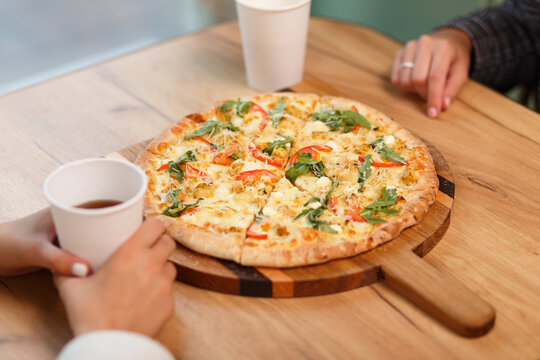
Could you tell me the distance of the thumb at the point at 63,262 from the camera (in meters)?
1.43

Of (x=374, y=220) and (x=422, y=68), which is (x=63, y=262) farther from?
(x=422, y=68)

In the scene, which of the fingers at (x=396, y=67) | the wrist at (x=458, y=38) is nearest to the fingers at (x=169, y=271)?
the fingers at (x=396, y=67)

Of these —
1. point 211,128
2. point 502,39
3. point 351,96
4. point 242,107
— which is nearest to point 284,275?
point 211,128

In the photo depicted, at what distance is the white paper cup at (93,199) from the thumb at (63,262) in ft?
0.06

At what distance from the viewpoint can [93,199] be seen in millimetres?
1531

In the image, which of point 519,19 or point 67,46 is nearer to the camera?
point 519,19

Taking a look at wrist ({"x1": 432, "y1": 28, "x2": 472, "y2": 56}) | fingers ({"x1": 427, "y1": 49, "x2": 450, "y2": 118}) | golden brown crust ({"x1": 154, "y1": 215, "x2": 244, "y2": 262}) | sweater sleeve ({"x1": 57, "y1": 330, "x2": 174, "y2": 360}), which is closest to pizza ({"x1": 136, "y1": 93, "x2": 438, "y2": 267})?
golden brown crust ({"x1": 154, "y1": 215, "x2": 244, "y2": 262})

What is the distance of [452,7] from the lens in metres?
4.32

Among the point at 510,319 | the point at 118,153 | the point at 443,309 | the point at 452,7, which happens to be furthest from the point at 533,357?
the point at 452,7

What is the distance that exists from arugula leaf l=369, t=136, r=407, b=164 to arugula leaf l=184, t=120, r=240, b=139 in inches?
20.0

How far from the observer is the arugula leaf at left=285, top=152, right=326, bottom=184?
1.96 metres

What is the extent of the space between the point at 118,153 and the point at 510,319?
1.39m

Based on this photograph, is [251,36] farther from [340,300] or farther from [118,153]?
[340,300]

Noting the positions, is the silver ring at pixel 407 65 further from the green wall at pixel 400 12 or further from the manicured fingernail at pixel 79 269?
the green wall at pixel 400 12
